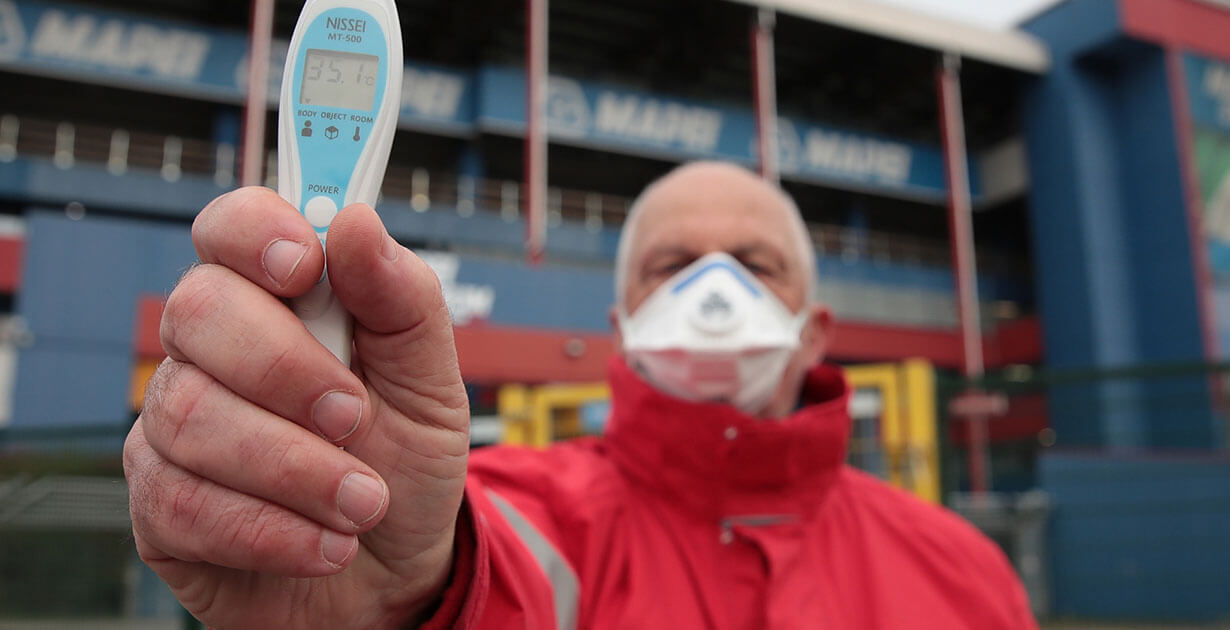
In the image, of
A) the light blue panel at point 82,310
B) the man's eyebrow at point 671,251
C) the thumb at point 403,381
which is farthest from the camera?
the light blue panel at point 82,310

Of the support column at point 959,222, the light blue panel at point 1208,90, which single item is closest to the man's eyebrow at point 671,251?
the support column at point 959,222

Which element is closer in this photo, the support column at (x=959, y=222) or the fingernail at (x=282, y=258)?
the fingernail at (x=282, y=258)

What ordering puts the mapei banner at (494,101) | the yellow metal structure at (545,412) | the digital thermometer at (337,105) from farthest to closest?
the mapei banner at (494,101) < the yellow metal structure at (545,412) < the digital thermometer at (337,105)

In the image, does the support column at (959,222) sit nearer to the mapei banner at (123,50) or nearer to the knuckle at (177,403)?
the mapei banner at (123,50)

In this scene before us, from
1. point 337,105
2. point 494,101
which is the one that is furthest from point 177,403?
point 494,101

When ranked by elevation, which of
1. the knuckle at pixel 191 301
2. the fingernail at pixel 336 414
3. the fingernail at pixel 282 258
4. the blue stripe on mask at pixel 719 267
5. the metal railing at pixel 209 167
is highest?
the metal railing at pixel 209 167

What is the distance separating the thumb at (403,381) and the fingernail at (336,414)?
52 millimetres

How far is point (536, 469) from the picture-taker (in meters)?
1.46

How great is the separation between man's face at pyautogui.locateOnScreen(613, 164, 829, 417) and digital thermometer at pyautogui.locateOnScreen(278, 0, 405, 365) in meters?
0.98

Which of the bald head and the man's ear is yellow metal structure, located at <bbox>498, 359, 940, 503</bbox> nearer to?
the man's ear

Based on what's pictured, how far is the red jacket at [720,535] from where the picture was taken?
4.42ft

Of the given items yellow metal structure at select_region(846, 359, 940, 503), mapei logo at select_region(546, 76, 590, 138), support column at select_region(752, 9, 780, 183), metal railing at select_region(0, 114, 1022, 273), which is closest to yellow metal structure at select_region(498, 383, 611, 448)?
yellow metal structure at select_region(846, 359, 940, 503)

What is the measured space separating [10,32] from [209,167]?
321cm

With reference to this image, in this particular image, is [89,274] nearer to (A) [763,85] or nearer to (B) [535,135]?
(B) [535,135]
